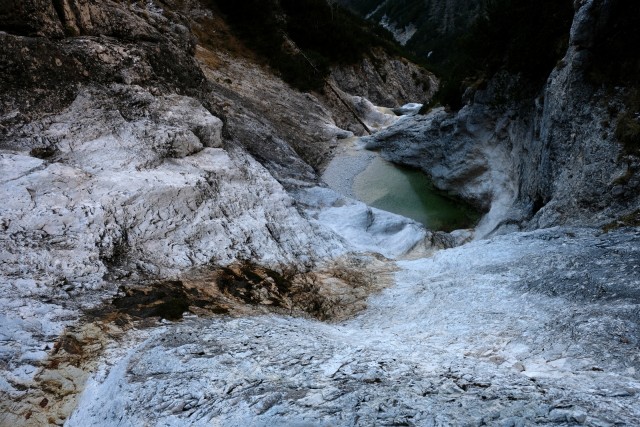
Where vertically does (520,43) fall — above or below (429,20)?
below

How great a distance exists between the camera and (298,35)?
39.9 metres

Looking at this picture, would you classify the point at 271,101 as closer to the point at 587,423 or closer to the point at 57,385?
the point at 57,385

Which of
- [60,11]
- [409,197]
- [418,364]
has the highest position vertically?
[60,11]

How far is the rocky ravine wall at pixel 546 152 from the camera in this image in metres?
11.9

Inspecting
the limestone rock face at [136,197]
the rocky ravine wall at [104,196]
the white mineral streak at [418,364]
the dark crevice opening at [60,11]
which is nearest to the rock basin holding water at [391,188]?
the rocky ravine wall at [104,196]

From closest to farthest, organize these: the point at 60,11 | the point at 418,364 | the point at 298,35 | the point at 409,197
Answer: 1. the point at 418,364
2. the point at 60,11
3. the point at 409,197
4. the point at 298,35

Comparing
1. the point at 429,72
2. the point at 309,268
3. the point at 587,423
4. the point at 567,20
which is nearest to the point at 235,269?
the point at 309,268

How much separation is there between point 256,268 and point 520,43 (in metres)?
15.2

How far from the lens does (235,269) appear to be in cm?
1043

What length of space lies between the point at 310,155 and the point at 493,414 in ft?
77.8

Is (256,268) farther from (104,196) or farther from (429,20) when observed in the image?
Result: (429,20)

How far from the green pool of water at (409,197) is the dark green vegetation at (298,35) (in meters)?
10.6

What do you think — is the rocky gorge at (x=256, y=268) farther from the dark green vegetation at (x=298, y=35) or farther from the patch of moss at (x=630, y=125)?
the dark green vegetation at (x=298, y=35)

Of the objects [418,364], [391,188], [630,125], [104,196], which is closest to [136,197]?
[104,196]
